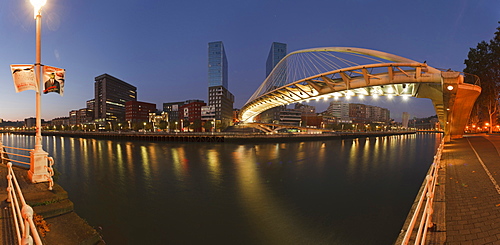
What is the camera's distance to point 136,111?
178500 mm

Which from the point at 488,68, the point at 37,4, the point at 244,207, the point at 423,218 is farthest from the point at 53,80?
the point at 488,68

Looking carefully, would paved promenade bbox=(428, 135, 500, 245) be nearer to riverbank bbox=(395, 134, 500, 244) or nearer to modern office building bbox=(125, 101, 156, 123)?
riverbank bbox=(395, 134, 500, 244)

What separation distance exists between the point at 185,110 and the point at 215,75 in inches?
1514

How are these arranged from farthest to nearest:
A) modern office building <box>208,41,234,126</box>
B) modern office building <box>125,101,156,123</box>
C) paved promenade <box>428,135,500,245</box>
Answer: modern office building <box>125,101,156,123</box>
modern office building <box>208,41,234,126</box>
paved promenade <box>428,135,500,245</box>

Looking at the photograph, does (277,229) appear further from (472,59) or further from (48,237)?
(472,59)

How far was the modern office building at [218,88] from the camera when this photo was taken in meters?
140

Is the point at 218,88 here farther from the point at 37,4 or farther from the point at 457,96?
the point at 37,4

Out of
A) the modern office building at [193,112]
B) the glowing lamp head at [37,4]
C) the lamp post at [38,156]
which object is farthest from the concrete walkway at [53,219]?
the modern office building at [193,112]

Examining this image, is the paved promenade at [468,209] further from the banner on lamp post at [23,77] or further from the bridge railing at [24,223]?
the banner on lamp post at [23,77]

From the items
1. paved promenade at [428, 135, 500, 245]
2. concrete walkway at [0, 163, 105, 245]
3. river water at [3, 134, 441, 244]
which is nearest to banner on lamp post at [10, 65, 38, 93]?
concrete walkway at [0, 163, 105, 245]

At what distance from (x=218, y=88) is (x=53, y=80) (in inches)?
5316

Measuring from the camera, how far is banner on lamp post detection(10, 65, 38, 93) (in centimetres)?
918

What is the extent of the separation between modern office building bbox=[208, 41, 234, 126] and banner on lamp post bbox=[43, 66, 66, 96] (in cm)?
Answer: 12508

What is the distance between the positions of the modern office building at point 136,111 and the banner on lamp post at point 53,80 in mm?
182497
